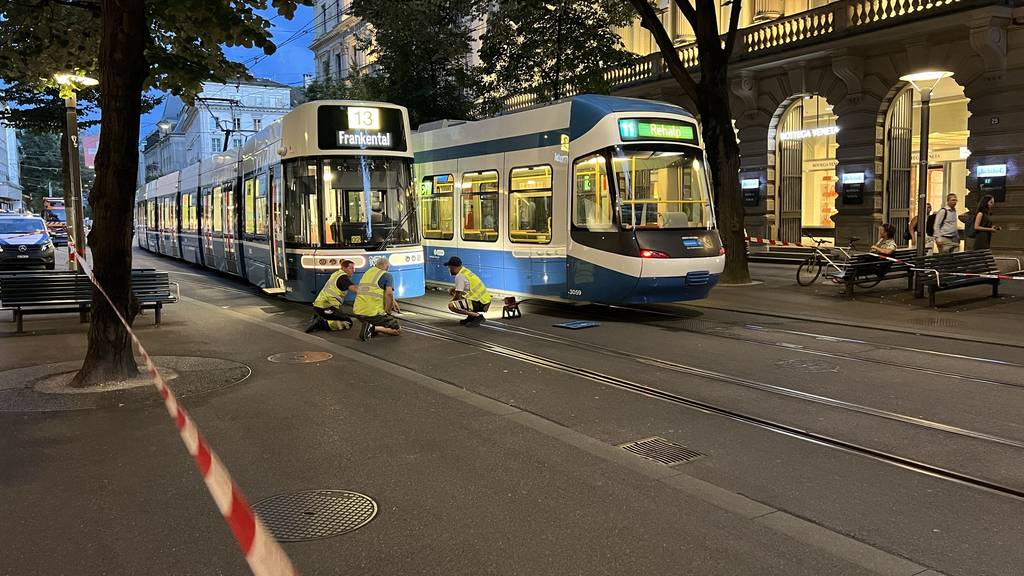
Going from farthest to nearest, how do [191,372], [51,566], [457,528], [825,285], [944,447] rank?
1. [825,285]
2. [191,372]
3. [944,447]
4. [457,528]
5. [51,566]

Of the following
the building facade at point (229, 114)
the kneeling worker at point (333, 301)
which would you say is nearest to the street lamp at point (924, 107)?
the kneeling worker at point (333, 301)

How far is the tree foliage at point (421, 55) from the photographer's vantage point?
2508 centimetres

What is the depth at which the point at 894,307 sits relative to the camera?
13.6 metres

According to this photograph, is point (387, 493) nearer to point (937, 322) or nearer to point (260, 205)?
point (937, 322)

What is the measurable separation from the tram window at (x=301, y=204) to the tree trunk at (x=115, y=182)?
4.91 metres

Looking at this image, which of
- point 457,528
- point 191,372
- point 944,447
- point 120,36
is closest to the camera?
point 457,528

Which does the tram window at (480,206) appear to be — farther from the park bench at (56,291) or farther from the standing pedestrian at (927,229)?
the standing pedestrian at (927,229)

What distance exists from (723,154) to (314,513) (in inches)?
592

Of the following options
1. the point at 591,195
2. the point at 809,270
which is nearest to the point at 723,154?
the point at 809,270

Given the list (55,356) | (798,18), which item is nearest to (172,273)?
(55,356)

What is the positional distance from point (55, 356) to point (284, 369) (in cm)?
332

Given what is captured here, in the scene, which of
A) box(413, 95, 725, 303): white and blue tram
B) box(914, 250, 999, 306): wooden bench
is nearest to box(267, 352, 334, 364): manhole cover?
box(413, 95, 725, 303): white and blue tram

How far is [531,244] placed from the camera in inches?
535

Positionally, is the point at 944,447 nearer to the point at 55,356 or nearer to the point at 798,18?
the point at 55,356
